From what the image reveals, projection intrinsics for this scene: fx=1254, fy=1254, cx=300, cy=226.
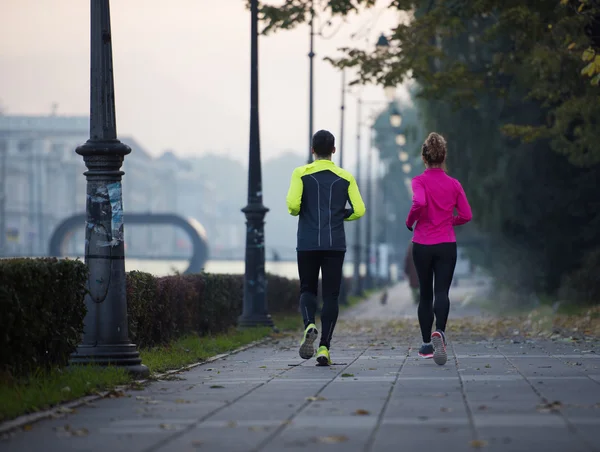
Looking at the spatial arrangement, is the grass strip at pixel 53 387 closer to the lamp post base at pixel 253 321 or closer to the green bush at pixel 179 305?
the green bush at pixel 179 305

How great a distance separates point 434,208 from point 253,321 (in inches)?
363

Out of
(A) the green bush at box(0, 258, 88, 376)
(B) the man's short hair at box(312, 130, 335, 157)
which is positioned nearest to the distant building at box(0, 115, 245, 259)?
(B) the man's short hair at box(312, 130, 335, 157)

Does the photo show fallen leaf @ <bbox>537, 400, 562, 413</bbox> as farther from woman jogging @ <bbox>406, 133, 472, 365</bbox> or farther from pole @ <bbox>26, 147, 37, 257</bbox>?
pole @ <bbox>26, 147, 37, 257</bbox>

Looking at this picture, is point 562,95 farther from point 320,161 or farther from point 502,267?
point 502,267

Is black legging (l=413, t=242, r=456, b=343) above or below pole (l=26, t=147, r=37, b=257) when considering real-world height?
below

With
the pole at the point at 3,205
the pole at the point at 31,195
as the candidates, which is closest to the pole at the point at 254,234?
the pole at the point at 3,205

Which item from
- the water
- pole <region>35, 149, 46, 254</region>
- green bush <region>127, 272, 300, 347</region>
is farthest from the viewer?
pole <region>35, 149, 46, 254</region>

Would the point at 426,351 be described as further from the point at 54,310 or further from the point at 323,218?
the point at 54,310

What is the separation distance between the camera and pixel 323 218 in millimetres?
10883

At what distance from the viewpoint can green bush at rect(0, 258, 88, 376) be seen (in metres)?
8.52

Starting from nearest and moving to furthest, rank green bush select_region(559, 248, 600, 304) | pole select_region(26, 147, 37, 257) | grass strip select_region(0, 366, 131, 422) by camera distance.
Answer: grass strip select_region(0, 366, 131, 422) → green bush select_region(559, 248, 600, 304) → pole select_region(26, 147, 37, 257)

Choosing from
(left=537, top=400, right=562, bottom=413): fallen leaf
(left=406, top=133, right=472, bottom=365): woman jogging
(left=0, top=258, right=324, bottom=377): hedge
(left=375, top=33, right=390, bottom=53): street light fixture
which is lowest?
(left=537, top=400, right=562, bottom=413): fallen leaf

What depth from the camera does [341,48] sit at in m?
22.5

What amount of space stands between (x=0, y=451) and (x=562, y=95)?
56.1 ft
